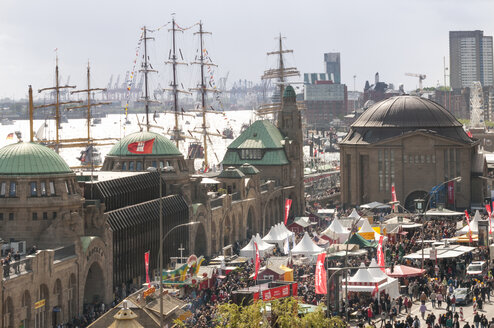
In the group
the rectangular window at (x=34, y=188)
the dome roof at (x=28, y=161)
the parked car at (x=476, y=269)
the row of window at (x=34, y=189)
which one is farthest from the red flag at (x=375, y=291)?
the rectangular window at (x=34, y=188)

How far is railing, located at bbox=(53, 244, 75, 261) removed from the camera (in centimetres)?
6764

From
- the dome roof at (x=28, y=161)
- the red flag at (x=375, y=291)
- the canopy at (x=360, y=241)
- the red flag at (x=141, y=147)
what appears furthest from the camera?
the red flag at (x=141, y=147)

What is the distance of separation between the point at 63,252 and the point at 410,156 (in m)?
74.7

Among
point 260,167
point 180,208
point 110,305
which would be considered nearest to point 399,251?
point 180,208

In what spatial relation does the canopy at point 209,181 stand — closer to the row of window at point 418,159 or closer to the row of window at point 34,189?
the row of window at point 34,189

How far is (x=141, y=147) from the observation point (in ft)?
302

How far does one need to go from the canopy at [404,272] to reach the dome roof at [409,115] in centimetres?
6323

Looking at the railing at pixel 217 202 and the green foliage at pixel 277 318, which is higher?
the railing at pixel 217 202

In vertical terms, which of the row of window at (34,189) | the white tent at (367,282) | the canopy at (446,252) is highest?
the row of window at (34,189)

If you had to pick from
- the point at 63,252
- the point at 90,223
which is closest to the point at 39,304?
the point at 63,252

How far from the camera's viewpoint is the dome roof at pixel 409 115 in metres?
137

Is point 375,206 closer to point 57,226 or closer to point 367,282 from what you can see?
point 367,282

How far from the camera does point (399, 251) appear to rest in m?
86.4

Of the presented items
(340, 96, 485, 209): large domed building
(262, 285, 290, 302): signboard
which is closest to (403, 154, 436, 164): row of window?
(340, 96, 485, 209): large domed building
